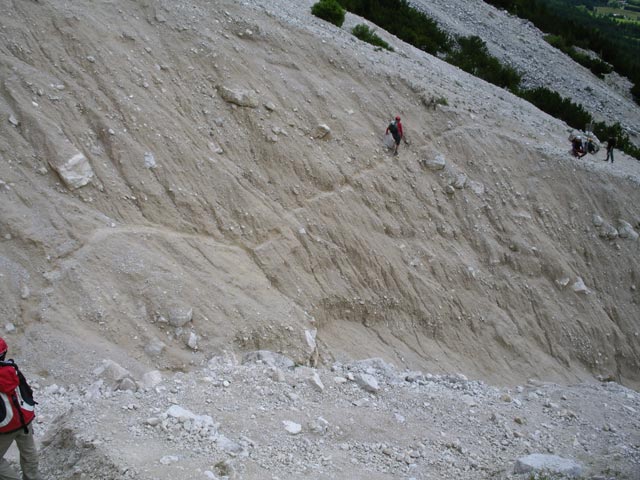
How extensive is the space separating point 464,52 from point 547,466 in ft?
76.7

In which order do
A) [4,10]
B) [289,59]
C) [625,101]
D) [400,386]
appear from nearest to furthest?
[400,386] → [4,10] → [289,59] → [625,101]

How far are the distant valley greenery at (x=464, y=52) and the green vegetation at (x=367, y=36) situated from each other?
5954 mm

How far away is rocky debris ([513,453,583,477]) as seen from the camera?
23.5ft

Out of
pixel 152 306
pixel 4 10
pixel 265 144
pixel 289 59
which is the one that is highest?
pixel 289 59

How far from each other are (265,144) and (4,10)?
21.3 feet

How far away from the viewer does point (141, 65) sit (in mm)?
13859

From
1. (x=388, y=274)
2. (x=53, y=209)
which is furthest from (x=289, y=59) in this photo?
(x=53, y=209)

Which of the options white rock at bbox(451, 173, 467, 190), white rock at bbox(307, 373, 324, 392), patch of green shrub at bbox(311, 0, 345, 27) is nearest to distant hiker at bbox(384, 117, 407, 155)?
white rock at bbox(451, 173, 467, 190)

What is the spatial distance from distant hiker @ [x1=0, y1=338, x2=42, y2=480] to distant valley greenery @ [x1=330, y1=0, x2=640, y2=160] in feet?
76.5

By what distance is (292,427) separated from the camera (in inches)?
299

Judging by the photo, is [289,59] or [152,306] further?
[289,59]

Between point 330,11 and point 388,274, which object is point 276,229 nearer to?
point 388,274

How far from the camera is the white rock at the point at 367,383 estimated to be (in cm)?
928

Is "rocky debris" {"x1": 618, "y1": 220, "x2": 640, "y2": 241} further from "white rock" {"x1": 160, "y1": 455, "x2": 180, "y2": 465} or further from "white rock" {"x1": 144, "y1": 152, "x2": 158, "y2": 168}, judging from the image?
"white rock" {"x1": 160, "y1": 455, "x2": 180, "y2": 465}
